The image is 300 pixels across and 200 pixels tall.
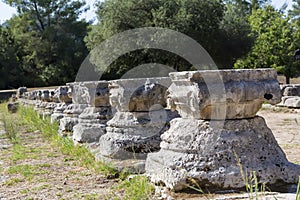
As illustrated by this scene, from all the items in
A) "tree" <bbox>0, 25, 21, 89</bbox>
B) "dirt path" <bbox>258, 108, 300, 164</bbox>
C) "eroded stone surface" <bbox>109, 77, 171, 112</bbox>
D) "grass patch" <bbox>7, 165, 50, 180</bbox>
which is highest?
"tree" <bbox>0, 25, 21, 89</bbox>

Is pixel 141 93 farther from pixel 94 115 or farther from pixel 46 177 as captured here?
pixel 94 115

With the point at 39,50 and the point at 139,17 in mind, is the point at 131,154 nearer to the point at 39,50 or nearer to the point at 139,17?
the point at 139,17

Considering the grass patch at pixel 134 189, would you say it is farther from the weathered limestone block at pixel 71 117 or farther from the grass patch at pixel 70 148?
the weathered limestone block at pixel 71 117

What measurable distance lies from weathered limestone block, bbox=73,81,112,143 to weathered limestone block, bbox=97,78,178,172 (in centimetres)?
125

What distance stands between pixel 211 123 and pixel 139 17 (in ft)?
80.0

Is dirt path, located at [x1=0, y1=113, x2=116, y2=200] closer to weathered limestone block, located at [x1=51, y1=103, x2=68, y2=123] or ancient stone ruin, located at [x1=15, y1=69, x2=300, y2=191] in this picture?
ancient stone ruin, located at [x1=15, y1=69, x2=300, y2=191]

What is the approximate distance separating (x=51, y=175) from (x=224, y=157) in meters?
2.55

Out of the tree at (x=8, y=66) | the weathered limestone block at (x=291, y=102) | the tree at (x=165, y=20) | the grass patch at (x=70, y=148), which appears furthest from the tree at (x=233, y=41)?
the grass patch at (x=70, y=148)

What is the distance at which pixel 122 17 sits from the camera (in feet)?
88.3

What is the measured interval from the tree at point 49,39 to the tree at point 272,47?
15345 mm

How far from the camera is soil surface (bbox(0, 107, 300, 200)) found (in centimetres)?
409

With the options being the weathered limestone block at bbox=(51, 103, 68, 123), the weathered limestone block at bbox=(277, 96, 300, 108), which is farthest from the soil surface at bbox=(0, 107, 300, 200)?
the weathered limestone block at bbox=(277, 96, 300, 108)

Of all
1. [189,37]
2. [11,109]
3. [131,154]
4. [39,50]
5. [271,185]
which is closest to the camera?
[271,185]

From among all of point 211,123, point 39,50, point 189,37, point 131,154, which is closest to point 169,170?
point 211,123
